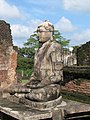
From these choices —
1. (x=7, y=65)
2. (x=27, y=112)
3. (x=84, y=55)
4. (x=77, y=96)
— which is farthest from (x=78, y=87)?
(x=27, y=112)

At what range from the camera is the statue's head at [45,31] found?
4754 millimetres

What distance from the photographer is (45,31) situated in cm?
475

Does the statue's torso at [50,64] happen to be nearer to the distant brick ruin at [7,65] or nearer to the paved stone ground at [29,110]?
the paved stone ground at [29,110]

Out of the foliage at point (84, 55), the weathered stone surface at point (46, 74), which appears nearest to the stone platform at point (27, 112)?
the weathered stone surface at point (46, 74)

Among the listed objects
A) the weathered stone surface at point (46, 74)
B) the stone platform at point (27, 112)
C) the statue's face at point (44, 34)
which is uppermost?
the statue's face at point (44, 34)

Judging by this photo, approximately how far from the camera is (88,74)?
1116cm

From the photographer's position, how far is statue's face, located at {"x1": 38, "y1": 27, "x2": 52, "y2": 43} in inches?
187

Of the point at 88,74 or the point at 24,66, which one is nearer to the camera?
the point at 88,74

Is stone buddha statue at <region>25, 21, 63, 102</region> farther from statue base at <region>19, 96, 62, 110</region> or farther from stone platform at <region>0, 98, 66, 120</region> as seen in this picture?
stone platform at <region>0, 98, 66, 120</region>

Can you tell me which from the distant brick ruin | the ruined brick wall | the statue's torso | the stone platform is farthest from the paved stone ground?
the ruined brick wall

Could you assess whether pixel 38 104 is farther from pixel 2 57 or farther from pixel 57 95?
pixel 2 57

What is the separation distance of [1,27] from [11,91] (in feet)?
38.3

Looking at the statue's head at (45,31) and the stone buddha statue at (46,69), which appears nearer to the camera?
the stone buddha statue at (46,69)

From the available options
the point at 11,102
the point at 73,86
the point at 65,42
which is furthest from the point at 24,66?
the point at 11,102
